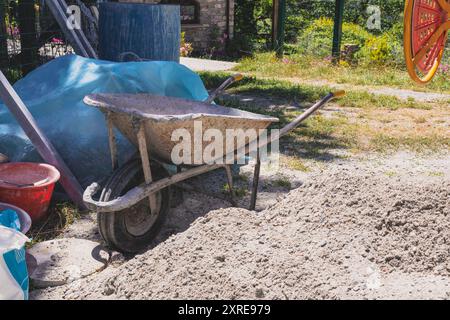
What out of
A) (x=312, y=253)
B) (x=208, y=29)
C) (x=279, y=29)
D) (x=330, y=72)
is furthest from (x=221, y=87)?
(x=208, y=29)

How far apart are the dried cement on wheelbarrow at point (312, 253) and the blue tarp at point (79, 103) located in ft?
3.71

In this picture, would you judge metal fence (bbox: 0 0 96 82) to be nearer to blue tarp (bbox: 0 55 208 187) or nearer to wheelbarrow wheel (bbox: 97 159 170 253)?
blue tarp (bbox: 0 55 208 187)

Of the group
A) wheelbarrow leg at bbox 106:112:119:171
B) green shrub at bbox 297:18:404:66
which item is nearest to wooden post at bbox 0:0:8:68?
wheelbarrow leg at bbox 106:112:119:171

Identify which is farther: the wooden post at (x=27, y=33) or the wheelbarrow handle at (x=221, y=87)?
the wooden post at (x=27, y=33)

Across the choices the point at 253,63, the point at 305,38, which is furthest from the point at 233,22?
the point at 253,63

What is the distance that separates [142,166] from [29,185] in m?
0.73

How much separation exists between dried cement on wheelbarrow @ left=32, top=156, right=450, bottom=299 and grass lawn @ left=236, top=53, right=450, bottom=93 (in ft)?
20.3

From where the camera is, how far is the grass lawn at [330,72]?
9.59 metres

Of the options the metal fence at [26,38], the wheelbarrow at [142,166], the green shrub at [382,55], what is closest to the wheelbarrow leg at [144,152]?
the wheelbarrow at [142,166]

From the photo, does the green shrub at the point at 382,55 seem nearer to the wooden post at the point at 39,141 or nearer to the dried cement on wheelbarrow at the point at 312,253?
the dried cement on wheelbarrow at the point at 312,253

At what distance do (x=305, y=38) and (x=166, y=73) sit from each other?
9.59m

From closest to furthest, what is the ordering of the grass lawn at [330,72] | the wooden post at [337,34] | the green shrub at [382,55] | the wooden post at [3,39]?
the wooden post at [3,39] → the grass lawn at [330,72] → the green shrub at [382,55] → the wooden post at [337,34]

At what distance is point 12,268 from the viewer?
2.63 m

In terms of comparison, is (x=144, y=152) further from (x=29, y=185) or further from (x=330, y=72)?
(x=330, y=72)
